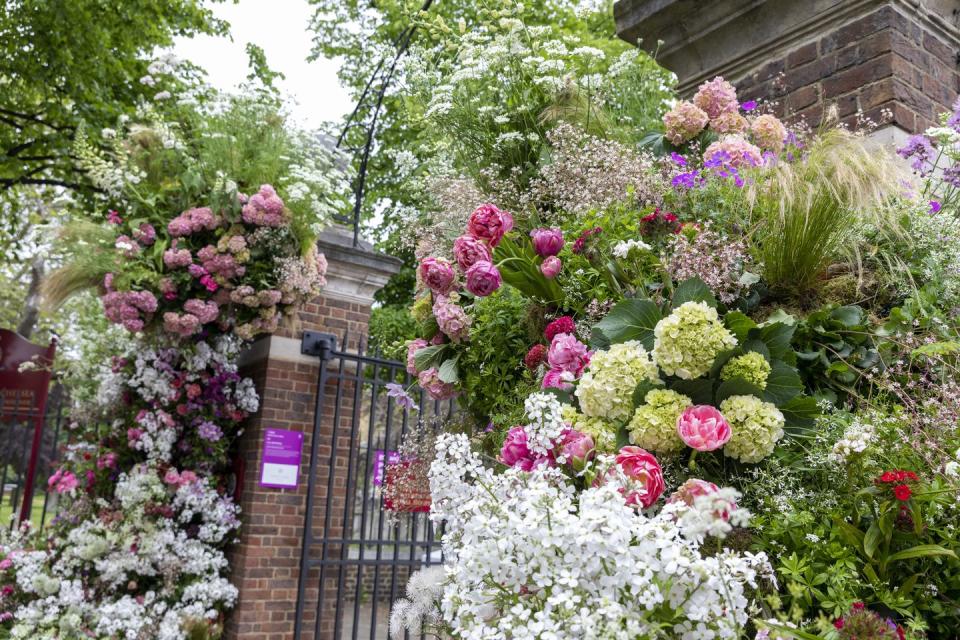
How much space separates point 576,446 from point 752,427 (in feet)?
1.31

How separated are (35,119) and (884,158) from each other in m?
9.42

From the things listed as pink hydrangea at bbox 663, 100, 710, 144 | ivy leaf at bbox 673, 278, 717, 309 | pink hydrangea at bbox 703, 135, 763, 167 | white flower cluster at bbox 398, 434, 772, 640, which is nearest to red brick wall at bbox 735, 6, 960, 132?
pink hydrangea at bbox 663, 100, 710, 144

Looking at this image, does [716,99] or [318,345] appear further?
[318,345]

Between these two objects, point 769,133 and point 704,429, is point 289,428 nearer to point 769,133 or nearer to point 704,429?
point 769,133

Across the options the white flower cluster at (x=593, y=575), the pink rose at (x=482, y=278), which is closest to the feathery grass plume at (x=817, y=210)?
the pink rose at (x=482, y=278)

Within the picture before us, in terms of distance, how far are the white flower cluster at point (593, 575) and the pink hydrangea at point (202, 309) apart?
3.75 metres

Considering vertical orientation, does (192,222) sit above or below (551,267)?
above

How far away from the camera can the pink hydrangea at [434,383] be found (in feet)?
7.80

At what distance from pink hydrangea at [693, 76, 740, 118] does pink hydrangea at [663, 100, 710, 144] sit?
2.4 inches

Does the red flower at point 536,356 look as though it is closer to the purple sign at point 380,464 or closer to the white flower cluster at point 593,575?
the white flower cluster at point 593,575

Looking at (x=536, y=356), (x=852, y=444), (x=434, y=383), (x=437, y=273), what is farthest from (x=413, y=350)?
(x=852, y=444)

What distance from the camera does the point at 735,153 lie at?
2385mm

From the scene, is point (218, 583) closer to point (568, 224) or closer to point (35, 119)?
point (568, 224)

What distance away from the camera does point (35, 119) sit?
8.54 meters
